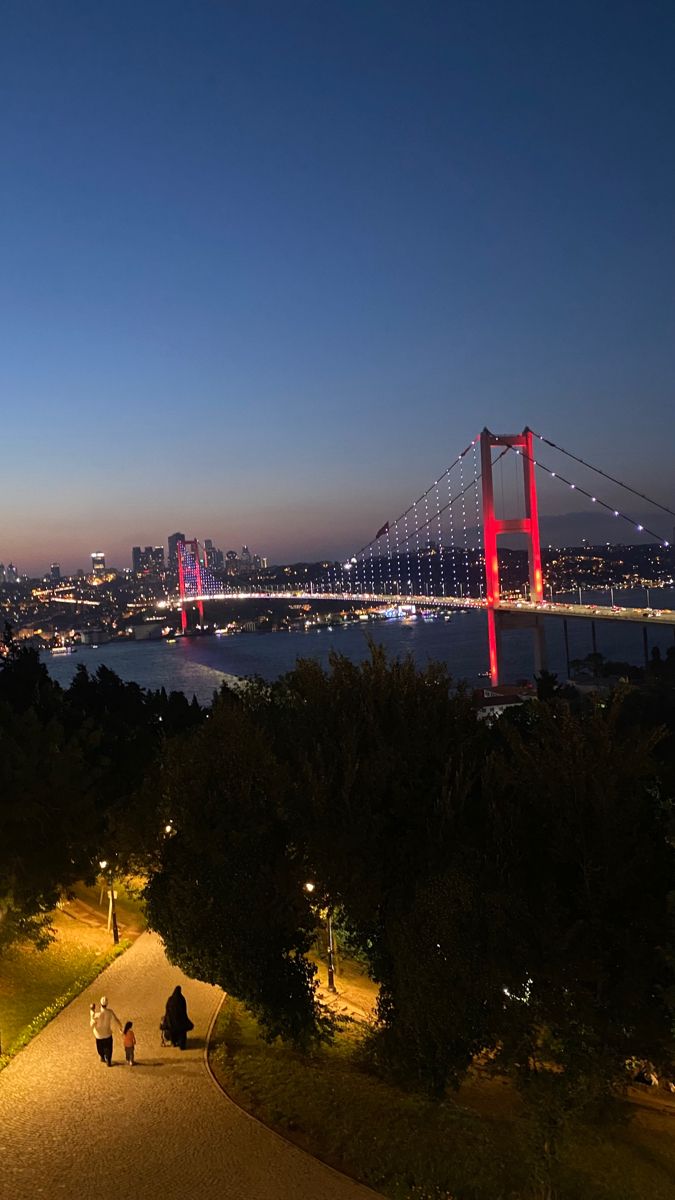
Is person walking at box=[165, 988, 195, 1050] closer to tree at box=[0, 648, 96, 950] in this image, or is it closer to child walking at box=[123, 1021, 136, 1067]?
child walking at box=[123, 1021, 136, 1067]

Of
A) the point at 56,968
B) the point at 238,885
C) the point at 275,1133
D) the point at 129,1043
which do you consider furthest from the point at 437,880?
the point at 56,968

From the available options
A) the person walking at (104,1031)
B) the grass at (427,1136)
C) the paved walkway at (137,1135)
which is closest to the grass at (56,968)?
the paved walkway at (137,1135)

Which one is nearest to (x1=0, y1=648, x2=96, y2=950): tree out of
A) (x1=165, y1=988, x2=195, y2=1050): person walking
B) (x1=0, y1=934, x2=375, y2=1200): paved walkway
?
(x1=0, y1=934, x2=375, y2=1200): paved walkway

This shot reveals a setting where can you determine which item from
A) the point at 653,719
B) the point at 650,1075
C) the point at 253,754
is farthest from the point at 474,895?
the point at 653,719

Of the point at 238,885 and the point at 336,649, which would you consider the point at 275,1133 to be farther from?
the point at 336,649

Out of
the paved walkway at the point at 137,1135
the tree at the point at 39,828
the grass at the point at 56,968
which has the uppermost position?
the tree at the point at 39,828

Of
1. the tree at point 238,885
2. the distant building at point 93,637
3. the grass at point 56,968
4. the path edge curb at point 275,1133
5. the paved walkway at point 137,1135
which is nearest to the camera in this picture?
the paved walkway at point 137,1135

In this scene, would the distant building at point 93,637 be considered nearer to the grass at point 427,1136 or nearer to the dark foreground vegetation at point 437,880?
the dark foreground vegetation at point 437,880
